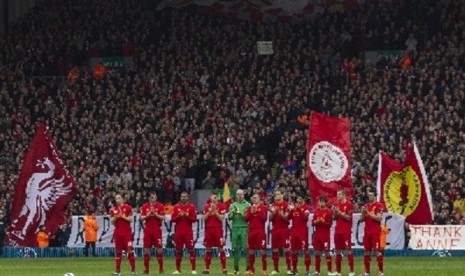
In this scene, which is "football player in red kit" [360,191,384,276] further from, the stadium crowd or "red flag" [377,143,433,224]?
the stadium crowd

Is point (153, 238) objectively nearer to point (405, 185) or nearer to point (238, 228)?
point (238, 228)

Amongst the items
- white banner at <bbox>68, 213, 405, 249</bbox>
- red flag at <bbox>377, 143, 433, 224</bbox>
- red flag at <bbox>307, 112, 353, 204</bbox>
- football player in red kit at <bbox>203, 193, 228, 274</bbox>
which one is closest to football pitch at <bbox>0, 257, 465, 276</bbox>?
football player in red kit at <bbox>203, 193, 228, 274</bbox>

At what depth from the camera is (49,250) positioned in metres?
58.3

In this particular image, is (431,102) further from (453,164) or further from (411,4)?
(411,4)

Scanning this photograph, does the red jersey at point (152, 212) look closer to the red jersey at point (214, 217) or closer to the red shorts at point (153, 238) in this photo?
the red shorts at point (153, 238)

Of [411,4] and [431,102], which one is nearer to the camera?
[431,102]

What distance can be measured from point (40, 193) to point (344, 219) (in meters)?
17.1

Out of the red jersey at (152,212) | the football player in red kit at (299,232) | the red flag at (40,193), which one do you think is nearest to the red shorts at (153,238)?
the red jersey at (152,212)

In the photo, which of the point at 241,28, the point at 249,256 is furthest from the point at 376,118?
the point at 249,256

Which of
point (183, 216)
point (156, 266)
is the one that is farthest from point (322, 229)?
point (156, 266)

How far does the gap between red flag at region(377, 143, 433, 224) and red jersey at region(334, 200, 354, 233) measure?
11.4 metres

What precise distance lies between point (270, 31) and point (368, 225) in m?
29.6

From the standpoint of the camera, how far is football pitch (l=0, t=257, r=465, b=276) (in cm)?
4555

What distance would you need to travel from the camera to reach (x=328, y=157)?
52.3 m
